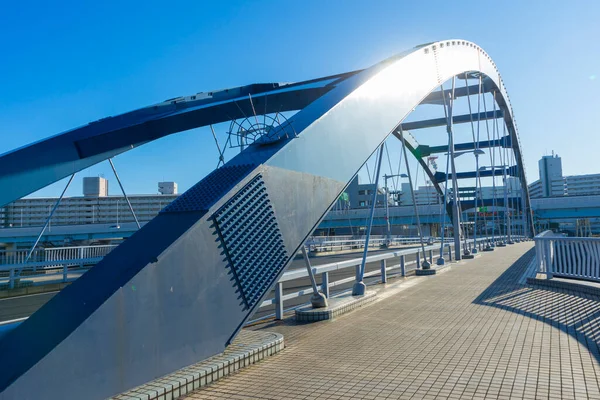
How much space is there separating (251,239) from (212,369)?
4.97 feet

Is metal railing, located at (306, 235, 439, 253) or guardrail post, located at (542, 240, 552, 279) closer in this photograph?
guardrail post, located at (542, 240, 552, 279)

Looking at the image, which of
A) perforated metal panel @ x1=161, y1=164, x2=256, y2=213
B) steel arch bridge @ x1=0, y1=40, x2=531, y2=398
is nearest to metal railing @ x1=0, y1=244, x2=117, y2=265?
steel arch bridge @ x1=0, y1=40, x2=531, y2=398

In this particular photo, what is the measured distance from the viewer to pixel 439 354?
5441 millimetres

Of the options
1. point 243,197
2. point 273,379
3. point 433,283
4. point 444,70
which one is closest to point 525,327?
point 273,379

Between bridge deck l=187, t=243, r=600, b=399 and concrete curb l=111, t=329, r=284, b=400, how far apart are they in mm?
106

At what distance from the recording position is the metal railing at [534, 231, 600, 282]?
9.65 meters

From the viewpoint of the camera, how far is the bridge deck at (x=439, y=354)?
4.26m

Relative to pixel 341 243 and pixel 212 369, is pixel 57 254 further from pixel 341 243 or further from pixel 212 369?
pixel 341 243

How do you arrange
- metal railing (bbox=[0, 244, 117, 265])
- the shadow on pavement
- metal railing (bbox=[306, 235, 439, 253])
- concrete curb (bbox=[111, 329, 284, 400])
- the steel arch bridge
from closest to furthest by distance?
the steel arch bridge < concrete curb (bbox=[111, 329, 284, 400]) < the shadow on pavement < metal railing (bbox=[0, 244, 117, 265]) < metal railing (bbox=[306, 235, 439, 253])

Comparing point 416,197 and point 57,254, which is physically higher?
point 416,197

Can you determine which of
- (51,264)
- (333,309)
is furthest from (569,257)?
(51,264)

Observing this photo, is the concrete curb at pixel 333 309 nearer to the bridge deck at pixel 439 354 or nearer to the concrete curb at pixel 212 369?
the bridge deck at pixel 439 354

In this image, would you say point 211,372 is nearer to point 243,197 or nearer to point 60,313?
Answer: point 60,313

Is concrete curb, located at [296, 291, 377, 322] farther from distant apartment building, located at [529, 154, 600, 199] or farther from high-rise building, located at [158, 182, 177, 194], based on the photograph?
distant apartment building, located at [529, 154, 600, 199]
